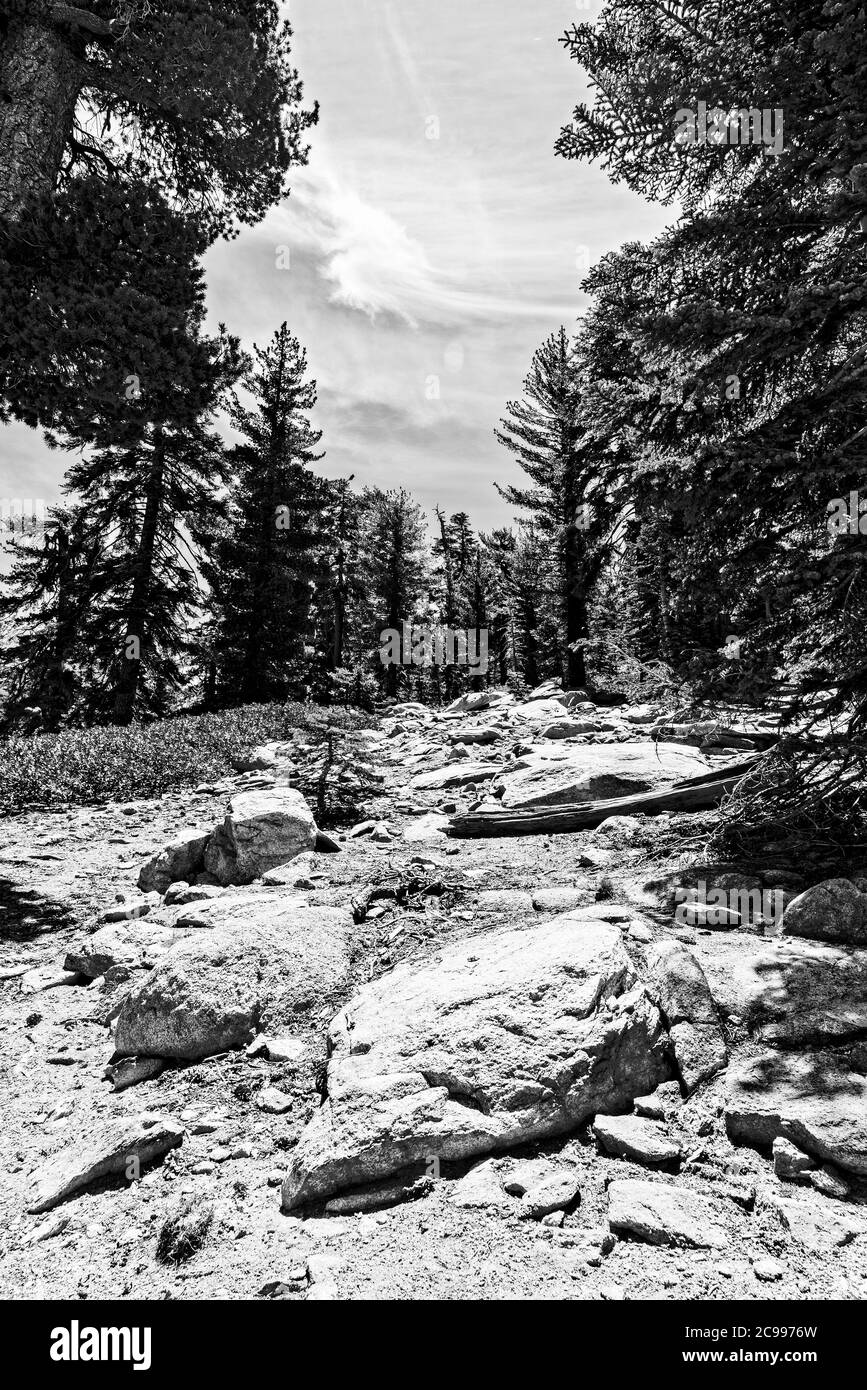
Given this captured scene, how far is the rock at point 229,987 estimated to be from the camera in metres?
3.39

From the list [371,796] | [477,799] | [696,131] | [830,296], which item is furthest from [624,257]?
[371,796]

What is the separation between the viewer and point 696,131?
18.7ft

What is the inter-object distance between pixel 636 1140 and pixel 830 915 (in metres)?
1.97

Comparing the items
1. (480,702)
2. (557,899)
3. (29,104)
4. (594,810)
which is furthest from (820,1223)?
(480,702)

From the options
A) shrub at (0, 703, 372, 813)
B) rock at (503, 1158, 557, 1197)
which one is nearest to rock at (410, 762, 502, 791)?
shrub at (0, 703, 372, 813)

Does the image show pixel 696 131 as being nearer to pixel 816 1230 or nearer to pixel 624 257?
pixel 624 257

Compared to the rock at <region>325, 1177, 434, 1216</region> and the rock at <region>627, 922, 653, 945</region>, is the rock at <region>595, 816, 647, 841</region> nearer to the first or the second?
the rock at <region>627, 922, 653, 945</region>

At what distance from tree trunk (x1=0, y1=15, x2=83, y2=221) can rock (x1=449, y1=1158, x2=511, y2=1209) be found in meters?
8.50

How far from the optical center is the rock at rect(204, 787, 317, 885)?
20.2 feet

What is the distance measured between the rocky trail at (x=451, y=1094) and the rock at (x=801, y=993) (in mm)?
13

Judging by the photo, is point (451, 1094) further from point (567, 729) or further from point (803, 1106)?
point (567, 729)

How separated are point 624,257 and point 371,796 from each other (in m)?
7.04

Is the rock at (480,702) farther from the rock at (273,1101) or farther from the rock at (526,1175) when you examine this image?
the rock at (526,1175)

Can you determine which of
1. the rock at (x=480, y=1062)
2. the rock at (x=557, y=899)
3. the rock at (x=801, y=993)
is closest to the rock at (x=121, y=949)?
the rock at (x=480, y=1062)
